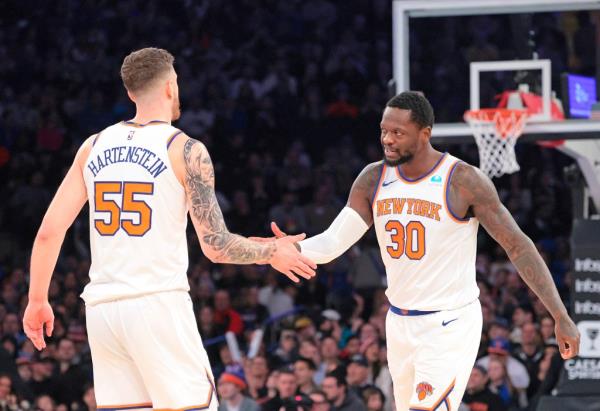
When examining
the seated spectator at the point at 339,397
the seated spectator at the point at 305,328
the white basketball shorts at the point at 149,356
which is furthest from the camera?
the seated spectator at the point at 305,328

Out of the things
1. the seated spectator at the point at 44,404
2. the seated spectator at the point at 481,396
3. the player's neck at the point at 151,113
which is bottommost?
the seated spectator at the point at 44,404

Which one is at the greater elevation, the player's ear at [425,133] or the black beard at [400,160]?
the player's ear at [425,133]

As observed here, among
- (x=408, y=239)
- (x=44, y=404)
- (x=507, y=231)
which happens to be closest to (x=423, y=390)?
(x=408, y=239)

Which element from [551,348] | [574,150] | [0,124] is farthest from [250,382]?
[0,124]

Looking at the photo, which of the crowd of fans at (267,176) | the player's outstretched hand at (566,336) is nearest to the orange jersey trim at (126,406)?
the player's outstretched hand at (566,336)

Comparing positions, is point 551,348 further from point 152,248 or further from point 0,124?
point 0,124

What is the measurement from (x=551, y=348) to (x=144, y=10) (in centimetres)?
1186

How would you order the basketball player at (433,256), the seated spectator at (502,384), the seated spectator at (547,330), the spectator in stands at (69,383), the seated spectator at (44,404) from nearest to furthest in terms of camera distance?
the basketball player at (433,256) → the seated spectator at (502,384) → the seated spectator at (44,404) → the seated spectator at (547,330) → the spectator in stands at (69,383)

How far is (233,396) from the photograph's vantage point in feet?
39.4

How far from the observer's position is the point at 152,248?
5.89 meters

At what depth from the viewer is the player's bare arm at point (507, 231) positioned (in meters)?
6.91

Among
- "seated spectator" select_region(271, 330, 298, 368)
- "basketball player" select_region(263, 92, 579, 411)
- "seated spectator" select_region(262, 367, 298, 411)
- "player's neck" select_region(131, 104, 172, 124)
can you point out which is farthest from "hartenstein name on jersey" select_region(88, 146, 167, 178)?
"seated spectator" select_region(271, 330, 298, 368)

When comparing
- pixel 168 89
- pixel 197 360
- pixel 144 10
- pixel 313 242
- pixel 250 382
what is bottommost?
pixel 250 382

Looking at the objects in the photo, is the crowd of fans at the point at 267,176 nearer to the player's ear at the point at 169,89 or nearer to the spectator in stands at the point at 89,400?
the spectator in stands at the point at 89,400
